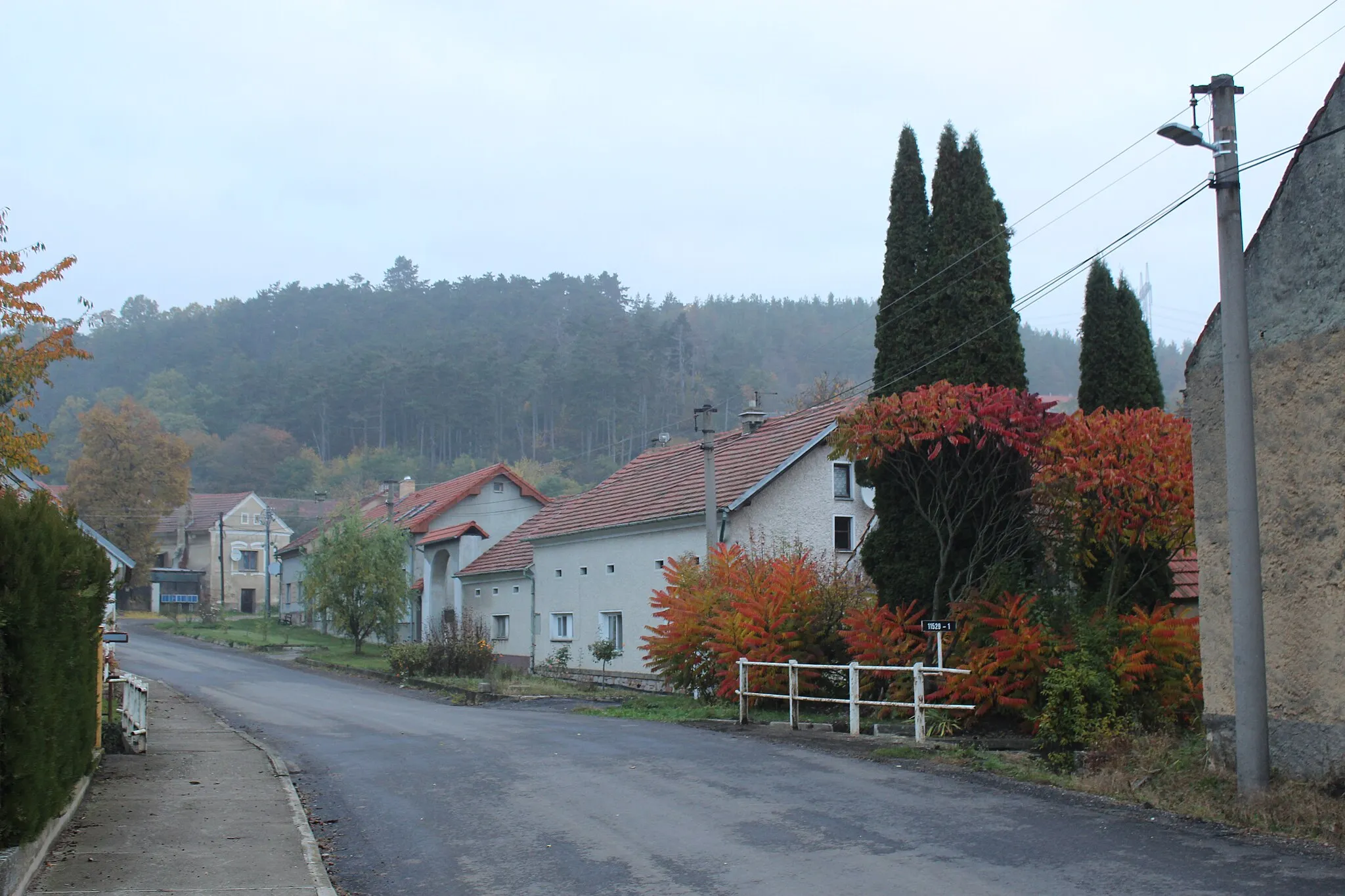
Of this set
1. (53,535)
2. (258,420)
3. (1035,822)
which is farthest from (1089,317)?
(258,420)

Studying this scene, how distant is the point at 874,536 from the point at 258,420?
112m

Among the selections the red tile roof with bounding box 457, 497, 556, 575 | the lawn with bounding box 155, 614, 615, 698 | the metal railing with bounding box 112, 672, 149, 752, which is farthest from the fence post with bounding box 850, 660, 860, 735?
the red tile roof with bounding box 457, 497, 556, 575

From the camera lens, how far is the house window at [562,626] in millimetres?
36375

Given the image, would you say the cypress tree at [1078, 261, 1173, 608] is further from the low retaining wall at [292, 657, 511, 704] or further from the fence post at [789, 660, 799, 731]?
the low retaining wall at [292, 657, 511, 704]

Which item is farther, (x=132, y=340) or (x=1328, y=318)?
(x=132, y=340)

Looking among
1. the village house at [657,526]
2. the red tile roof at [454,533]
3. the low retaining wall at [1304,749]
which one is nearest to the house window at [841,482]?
the village house at [657,526]

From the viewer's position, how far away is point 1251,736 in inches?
420

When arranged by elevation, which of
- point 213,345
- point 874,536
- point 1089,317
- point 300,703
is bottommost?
Result: point 300,703

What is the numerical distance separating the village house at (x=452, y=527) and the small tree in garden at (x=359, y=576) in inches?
61.3

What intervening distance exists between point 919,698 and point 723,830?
19.4ft

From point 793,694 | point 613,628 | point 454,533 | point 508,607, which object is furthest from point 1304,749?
point 454,533

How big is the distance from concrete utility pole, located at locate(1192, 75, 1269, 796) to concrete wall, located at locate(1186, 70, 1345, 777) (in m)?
0.30

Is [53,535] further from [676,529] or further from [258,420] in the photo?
[258,420]

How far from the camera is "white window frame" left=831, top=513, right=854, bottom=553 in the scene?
1244 inches
